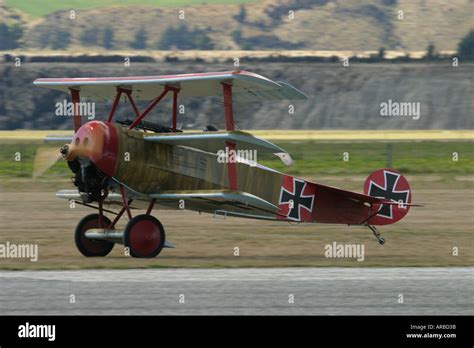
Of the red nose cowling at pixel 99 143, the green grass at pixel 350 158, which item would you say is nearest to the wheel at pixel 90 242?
the red nose cowling at pixel 99 143

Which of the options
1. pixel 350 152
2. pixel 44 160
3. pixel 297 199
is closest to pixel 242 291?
pixel 297 199

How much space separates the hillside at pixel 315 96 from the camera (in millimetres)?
55156

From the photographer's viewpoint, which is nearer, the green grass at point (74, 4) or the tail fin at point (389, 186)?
the tail fin at point (389, 186)

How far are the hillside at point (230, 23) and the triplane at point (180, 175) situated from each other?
56.5 meters

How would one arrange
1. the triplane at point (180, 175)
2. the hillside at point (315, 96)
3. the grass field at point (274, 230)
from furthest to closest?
the hillside at point (315, 96) → the grass field at point (274, 230) → the triplane at point (180, 175)

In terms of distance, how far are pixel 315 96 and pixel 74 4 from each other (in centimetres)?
3278

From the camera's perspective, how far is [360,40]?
253 feet

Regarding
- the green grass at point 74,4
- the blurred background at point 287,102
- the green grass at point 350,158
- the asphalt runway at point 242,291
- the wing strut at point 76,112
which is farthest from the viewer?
the green grass at point 74,4

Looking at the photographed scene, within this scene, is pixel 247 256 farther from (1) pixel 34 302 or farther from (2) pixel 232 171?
(1) pixel 34 302

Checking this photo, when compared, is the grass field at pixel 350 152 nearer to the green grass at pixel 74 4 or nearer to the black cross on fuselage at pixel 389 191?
the black cross on fuselage at pixel 389 191

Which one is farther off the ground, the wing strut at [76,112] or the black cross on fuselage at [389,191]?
the wing strut at [76,112]
